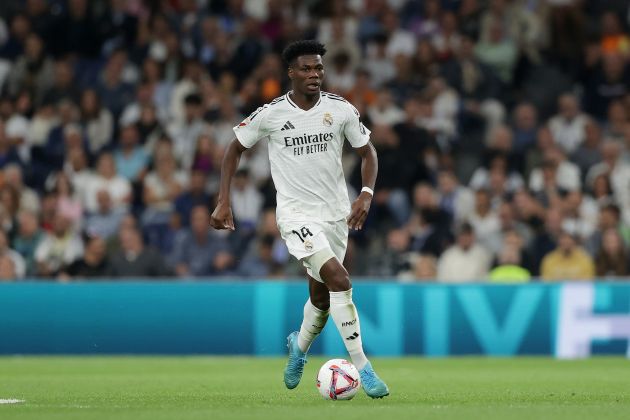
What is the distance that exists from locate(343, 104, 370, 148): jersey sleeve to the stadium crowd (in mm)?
7589

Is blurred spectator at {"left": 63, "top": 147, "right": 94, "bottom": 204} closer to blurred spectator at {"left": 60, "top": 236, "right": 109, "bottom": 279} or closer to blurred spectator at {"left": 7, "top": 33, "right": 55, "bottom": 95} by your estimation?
blurred spectator at {"left": 60, "top": 236, "right": 109, "bottom": 279}

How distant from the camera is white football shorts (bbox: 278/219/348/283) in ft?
32.5

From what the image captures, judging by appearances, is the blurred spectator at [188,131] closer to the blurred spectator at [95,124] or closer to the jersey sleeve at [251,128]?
the blurred spectator at [95,124]

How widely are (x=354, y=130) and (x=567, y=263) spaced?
7.99m

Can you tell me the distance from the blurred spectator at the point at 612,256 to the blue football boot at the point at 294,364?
312 inches

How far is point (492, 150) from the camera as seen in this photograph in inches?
774

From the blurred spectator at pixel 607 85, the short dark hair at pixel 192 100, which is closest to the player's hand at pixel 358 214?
the short dark hair at pixel 192 100

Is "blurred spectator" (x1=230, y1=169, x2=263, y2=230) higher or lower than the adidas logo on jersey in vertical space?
lower

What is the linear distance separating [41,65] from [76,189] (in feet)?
10.2

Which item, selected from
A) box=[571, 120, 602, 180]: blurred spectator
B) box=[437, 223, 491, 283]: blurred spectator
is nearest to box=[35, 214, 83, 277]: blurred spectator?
box=[437, 223, 491, 283]: blurred spectator

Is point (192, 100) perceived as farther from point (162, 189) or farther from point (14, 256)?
point (14, 256)

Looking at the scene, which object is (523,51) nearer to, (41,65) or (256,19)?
(256,19)

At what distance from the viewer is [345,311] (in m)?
9.78

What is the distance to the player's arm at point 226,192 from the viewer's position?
995cm
